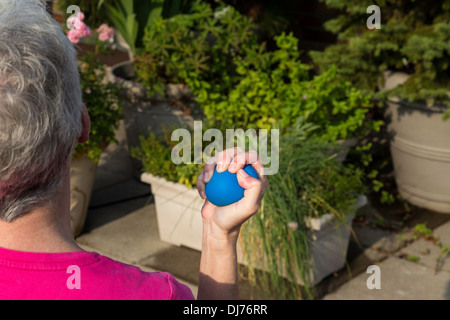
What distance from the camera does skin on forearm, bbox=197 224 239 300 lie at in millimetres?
1514

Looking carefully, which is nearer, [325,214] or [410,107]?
[325,214]

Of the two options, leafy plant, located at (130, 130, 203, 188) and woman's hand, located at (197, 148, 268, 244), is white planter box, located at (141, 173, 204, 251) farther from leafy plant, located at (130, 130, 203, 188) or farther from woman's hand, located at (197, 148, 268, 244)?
woman's hand, located at (197, 148, 268, 244)

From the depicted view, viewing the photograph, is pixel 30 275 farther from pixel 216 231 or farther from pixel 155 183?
pixel 155 183

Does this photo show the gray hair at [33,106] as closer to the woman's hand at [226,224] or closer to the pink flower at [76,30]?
the woman's hand at [226,224]

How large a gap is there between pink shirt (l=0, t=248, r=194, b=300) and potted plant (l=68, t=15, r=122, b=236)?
2.69 metres

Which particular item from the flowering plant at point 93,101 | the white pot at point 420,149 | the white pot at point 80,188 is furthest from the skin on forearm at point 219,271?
the white pot at point 420,149

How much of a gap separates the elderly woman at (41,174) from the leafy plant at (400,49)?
335 cm

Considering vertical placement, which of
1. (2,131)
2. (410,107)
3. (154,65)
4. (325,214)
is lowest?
(325,214)

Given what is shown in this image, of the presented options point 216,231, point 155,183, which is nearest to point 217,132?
point 155,183

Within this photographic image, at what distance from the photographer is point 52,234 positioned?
1.29m

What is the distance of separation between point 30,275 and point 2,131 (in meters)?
0.28

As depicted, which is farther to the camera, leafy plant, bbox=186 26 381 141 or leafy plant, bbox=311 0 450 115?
leafy plant, bbox=311 0 450 115

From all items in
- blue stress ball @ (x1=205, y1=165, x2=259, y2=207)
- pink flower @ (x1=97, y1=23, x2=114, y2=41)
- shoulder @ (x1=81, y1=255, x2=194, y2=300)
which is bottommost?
shoulder @ (x1=81, y1=255, x2=194, y2=300)

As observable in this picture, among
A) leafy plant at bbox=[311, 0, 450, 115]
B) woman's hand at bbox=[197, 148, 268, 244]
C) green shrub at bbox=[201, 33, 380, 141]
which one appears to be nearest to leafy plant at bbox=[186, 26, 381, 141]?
green shrub at bbox=[201, 33, 380, 141]
